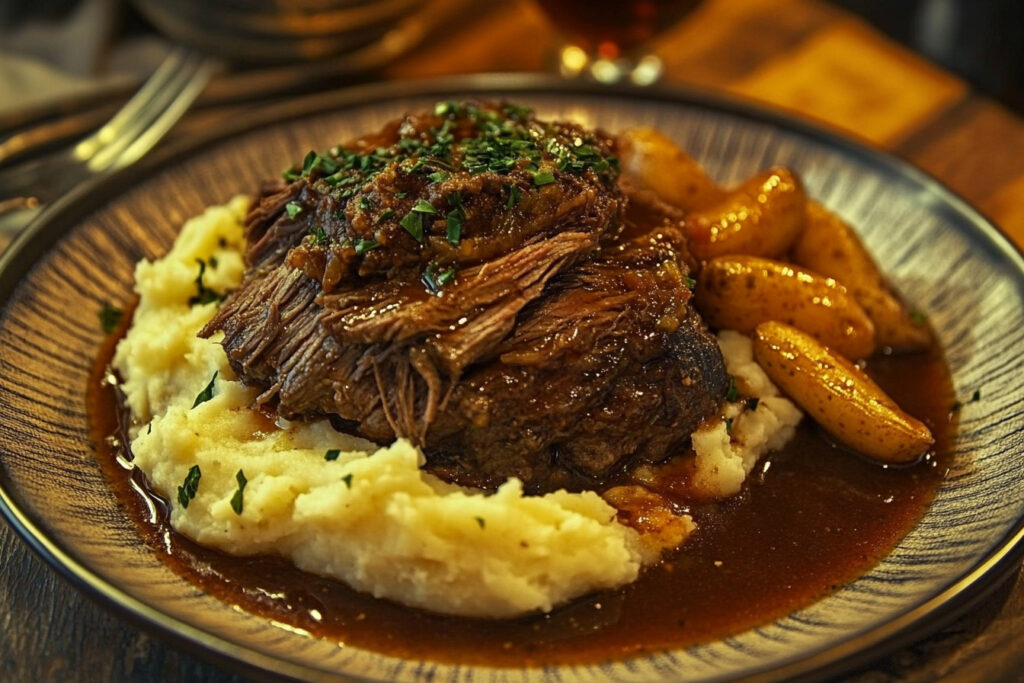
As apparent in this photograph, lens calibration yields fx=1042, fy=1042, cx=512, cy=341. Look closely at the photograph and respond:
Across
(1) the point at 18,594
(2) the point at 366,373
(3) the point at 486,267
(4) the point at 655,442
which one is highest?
(3) the point at 486,267

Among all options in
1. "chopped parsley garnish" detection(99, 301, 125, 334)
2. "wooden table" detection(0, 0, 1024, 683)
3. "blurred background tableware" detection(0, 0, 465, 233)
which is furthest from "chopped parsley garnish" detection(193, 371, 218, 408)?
"blurred background tableware" detection(0, 0, 465, 233)

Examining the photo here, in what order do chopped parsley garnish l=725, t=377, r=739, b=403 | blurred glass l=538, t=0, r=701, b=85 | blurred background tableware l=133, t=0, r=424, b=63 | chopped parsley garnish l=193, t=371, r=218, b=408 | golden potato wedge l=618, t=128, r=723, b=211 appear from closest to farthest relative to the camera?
chopped parsley garnish l=193, t=371, r=218, b=408, chopped parsley garnish l=725, t=377, r=739, b=403, golden potato wedge l=618, t=128, r=723, b=211, blurred glass l=538, t=0, r=701, b=85, blurred background tableware l=133, t=0, r=424, b=63

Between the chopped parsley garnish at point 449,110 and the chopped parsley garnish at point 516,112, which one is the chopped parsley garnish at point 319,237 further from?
the chopped parsley garnish at point 516,112

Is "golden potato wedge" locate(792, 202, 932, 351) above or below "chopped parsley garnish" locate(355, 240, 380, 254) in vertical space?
below

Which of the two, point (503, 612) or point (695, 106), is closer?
point (503, 612)

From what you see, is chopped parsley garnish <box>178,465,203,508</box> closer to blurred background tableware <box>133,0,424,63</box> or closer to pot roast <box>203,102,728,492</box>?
pot roast <box>203,102,728,492</box>

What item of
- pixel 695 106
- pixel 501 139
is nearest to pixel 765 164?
pixel 695 106

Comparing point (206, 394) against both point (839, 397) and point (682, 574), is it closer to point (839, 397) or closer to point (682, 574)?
point (682, 574)

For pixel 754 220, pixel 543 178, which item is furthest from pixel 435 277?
pixel 754 220

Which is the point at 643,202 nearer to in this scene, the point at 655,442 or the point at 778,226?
the point at 778,226
